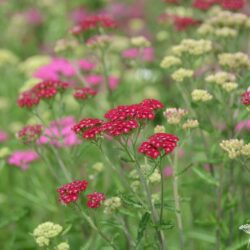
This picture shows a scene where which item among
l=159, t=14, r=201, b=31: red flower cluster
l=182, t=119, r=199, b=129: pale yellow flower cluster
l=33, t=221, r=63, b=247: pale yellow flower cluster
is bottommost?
l=33, t=221, r=63, b=247: pale yellow flower cluster

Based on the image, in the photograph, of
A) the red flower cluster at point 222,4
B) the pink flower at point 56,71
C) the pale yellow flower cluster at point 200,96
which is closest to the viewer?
the pale yellow flower cluster at point 200,96

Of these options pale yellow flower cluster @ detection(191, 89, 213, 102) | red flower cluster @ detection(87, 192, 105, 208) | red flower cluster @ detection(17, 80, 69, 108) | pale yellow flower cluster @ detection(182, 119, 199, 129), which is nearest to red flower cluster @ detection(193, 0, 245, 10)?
pale yellow flower cluster @ detection(191, 89, 213, 102)

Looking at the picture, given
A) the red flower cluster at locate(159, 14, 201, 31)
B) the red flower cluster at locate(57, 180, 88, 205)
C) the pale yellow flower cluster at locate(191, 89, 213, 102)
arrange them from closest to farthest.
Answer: the red flower cluster at locate(57, 180, 88, 205) < the pale yellow flower cluster at locate(191, 89, 213, 102) < the red flower cluster at locate(159, 14, 201, 31)

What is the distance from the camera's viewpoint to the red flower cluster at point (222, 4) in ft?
18.9

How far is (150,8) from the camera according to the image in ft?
44.1

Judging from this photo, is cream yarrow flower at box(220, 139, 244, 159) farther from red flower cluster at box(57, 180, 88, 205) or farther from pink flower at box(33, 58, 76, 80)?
pink flower at box(33, 58, 76, 80)

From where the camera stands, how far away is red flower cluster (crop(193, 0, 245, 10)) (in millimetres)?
5766

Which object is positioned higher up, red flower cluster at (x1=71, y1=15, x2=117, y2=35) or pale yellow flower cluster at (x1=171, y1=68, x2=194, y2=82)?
red flower cluster at (x1=71, y1=15, x2=117, y2=35)

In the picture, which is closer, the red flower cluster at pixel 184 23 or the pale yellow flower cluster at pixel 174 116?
the pale yellow flower cluster at pixel 174 116

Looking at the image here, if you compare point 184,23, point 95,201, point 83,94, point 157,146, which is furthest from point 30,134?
point 184,23

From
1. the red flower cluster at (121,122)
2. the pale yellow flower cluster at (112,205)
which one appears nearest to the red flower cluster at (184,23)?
the red flower cluster at (121,122)

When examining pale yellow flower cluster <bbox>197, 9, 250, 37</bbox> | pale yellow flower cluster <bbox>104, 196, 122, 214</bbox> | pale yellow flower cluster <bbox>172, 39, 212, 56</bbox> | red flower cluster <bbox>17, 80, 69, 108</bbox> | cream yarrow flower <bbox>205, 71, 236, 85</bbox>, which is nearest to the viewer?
pale yellow flower cluster <bbox>104, 196, 122, 214</bbox>

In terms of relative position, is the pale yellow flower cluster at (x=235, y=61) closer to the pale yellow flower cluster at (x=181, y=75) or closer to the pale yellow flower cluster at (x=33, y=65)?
the pale yellow flower cluster at (x=181, y=75)

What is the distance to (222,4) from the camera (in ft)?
19.1
